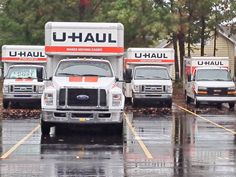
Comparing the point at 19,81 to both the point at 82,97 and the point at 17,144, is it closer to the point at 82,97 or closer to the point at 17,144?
the point at 82,97

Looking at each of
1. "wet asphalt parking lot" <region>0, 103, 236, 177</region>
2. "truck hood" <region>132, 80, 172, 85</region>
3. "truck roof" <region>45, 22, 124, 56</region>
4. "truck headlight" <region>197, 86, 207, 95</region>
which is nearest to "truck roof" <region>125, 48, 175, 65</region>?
A: "truck hood" <region>132, 80, 172, 85</region>

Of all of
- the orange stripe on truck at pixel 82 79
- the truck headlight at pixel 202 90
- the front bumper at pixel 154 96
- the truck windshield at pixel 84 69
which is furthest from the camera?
the truck headlight at pixel 202 90

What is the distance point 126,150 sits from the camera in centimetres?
1516

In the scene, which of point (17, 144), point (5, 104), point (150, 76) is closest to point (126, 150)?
point (17, 144)

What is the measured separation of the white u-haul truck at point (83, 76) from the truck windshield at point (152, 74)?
10044 millimetres

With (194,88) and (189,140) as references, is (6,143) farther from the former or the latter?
(194,88)

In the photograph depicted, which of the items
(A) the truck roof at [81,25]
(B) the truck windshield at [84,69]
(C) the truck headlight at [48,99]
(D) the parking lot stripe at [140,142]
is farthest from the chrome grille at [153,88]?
(C) the truck headlight at [48,99]

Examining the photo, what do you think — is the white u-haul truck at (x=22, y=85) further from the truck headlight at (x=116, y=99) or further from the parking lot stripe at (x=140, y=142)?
the truck headlight at (x=116, y=99)

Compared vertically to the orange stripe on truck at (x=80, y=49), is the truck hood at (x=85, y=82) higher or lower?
lower

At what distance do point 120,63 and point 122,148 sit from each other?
574cm

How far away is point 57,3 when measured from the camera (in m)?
49.0

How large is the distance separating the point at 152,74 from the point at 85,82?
13148 millimetres

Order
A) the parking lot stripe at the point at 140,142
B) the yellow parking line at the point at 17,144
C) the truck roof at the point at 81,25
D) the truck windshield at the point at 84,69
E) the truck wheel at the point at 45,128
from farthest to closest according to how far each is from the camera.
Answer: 1. the truck roof at the point at 81,25
2. the truck windshield at the point at 84,69
3. the truck wheel at the point at 45,128
4. the parking lot stripe at the point at 140,142
5. the yellow parking line at the point at 17,144

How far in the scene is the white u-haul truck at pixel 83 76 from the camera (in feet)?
58.0
